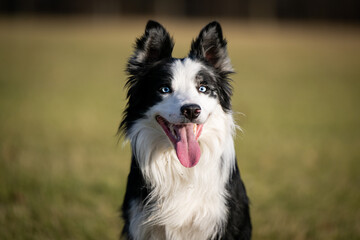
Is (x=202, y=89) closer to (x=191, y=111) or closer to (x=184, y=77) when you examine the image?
(x=184, y=77)

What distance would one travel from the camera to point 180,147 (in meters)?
3.30

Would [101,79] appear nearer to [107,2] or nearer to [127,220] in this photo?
[127,220]

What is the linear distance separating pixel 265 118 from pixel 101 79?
28.9 feet

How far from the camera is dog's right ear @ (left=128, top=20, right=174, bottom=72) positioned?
11.6ft

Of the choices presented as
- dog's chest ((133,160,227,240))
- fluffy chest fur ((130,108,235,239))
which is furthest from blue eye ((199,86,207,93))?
dog's chest ((133,160,227,240))

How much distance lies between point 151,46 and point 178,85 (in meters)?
0.50

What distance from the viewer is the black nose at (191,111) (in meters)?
3.14

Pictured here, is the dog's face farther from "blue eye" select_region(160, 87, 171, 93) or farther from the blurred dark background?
the blurred dark background

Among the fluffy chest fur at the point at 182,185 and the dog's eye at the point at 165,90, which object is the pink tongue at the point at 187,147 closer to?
the fluffy chest fur at the point at 182,185

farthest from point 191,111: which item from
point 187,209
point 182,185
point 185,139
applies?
point 187,209

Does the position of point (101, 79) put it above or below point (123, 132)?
below

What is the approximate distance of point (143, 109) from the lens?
11.5 ft

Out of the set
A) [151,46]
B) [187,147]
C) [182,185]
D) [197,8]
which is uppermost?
[151,46]

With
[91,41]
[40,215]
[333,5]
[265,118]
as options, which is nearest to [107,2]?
[91,41]
